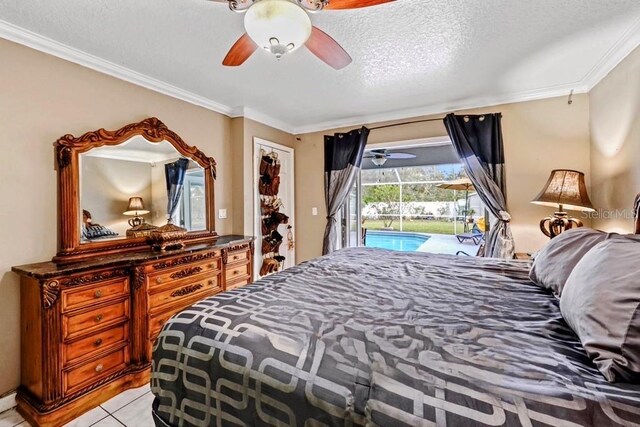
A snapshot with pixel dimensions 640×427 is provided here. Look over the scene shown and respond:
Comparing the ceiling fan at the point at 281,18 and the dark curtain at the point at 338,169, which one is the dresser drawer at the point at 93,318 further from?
the dark curtain at the point at 338,169

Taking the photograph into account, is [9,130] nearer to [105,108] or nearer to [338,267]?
[105,108]

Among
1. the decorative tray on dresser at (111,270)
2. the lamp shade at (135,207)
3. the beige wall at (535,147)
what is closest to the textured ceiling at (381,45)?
the beige wall at (535,147)

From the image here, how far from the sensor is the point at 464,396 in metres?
0.71

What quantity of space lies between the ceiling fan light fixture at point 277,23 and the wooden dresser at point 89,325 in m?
1.79

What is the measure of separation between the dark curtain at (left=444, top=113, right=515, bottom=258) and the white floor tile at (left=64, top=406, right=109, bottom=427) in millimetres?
3631

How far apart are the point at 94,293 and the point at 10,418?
89cm

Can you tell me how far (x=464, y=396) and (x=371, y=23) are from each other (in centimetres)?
207

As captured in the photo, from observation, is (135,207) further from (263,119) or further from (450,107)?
(450,107)

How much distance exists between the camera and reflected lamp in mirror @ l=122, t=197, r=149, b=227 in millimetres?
2549

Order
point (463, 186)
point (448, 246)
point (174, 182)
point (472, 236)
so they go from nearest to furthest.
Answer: point (174, 182), point (463, 186), point (448, 246), point (472, 236)

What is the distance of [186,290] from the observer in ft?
8.16

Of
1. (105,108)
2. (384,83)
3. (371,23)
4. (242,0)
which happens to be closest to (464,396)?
(242,0)

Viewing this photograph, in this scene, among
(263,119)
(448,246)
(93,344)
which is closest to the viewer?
(93,344)

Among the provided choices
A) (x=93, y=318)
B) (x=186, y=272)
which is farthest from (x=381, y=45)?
(x=93, y=318)
